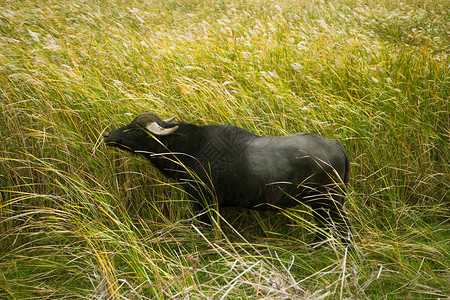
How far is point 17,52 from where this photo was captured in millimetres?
4203

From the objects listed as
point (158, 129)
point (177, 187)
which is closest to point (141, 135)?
A: point (158, 129)

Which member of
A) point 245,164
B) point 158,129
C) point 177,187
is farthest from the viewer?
point 177,187

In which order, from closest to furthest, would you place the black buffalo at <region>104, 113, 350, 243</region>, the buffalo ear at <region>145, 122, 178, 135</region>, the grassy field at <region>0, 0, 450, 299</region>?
the grassy field at <region>0, 0, 450, 299</region> < the black buffalo at <region>104, 113, 350, 243</region> < the buffalo ear at <region>145, 122, 178, 135</region>

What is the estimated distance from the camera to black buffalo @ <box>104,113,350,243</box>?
274 cm

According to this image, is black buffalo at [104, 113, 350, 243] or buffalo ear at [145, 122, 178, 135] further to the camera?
buffalo ear at [145, 122, 178, 135]

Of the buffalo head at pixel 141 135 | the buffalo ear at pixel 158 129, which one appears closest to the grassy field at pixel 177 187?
the buffalo head at pixel 141 135

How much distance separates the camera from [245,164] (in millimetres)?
2812

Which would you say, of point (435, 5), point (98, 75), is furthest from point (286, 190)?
point (435, 5)

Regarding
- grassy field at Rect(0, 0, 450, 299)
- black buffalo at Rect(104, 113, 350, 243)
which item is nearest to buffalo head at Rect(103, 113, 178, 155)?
black buffalo at Rect(104, 113, 350, 243)

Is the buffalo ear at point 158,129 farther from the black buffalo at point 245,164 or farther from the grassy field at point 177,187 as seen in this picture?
the grassy field at point 177,187

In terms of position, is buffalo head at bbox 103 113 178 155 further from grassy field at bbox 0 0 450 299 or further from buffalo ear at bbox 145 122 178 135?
grassy field at bbox 0 0 450 299

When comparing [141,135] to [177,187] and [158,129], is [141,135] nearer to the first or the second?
[158,129]

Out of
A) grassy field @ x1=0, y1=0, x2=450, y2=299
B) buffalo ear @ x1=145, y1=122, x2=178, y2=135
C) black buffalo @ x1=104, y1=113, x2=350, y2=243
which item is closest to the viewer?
grassy field @ x1=0, y1=0, x2=450, y2=299

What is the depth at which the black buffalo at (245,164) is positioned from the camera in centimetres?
274
